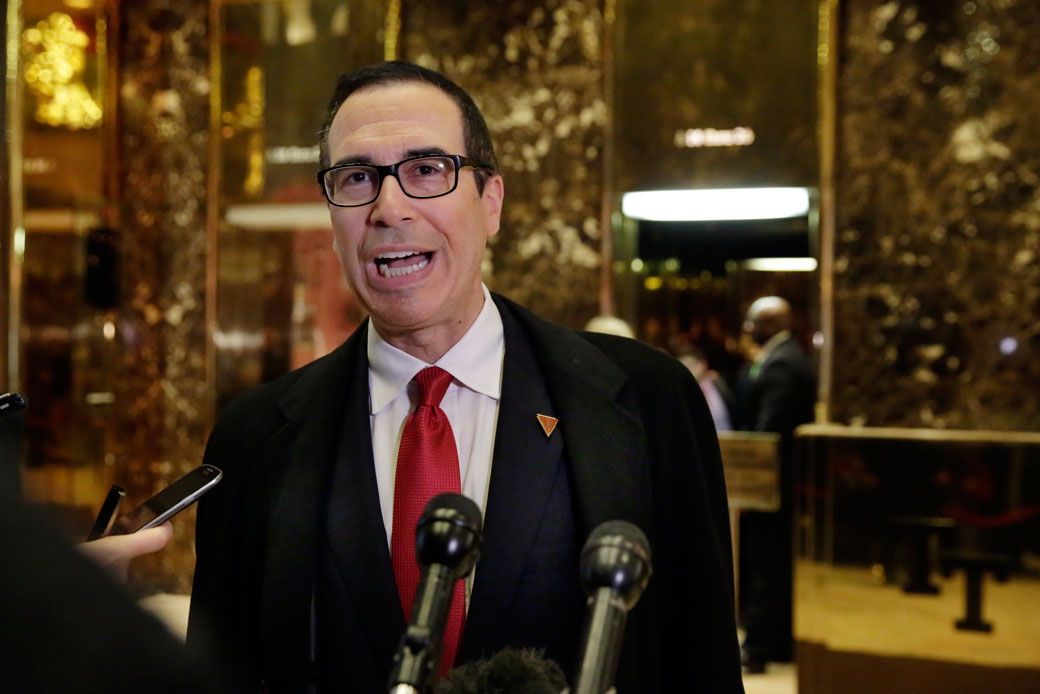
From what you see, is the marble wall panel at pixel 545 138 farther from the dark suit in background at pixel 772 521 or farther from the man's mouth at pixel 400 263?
the man's mouth at pixel 400 263

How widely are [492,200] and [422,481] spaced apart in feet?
1.89

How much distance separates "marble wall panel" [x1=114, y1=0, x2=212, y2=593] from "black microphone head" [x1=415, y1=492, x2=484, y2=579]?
17.7ft

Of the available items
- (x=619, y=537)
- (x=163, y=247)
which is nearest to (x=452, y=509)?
(x=619, y=537)

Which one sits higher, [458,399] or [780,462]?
[458,399]

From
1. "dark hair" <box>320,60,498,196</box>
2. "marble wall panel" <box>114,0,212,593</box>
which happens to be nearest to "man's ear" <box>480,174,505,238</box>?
"dark hair" <box>320,60,498,196</box>

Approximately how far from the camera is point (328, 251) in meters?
5.72

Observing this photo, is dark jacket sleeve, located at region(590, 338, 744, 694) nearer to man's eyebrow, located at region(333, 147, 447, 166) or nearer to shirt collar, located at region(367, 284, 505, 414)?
shirt collar, located at region(367, 284, 505, 414)

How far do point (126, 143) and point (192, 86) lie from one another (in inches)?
23.2

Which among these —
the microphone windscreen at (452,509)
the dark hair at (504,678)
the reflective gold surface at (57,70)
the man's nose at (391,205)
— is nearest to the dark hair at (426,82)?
the man's nose at (391,205)

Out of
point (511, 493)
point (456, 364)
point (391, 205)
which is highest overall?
point (391, 205)

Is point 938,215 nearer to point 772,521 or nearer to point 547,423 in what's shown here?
point 772,521

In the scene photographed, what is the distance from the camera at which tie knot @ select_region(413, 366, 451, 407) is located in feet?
5.41

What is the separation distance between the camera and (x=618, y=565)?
77cm

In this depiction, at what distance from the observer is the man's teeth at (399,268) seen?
1604mm
